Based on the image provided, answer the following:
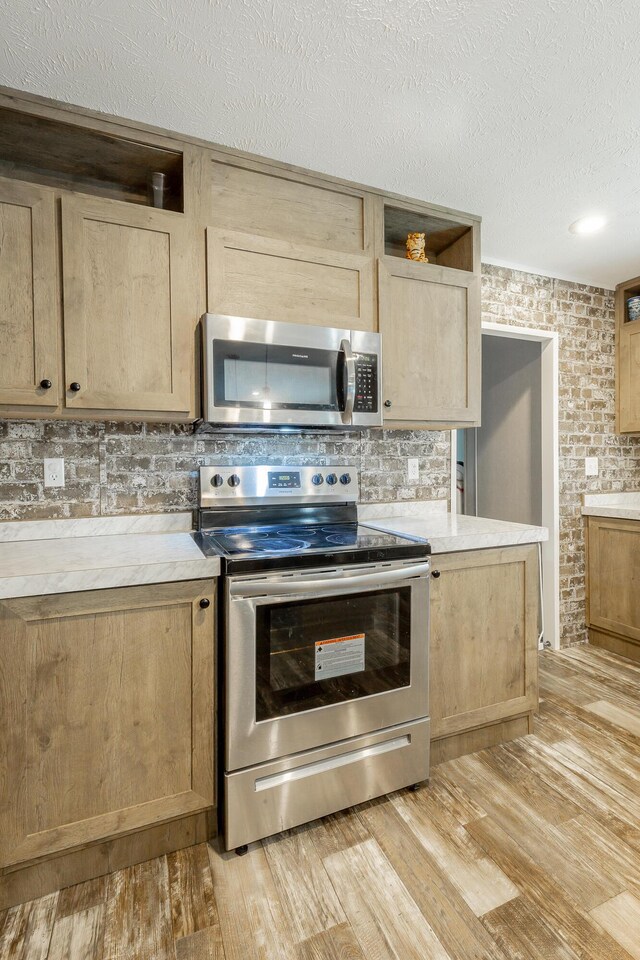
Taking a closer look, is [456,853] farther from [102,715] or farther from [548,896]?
[102,715]

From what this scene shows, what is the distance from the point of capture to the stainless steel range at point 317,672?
1.62 metres

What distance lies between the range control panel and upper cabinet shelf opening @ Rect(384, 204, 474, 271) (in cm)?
116

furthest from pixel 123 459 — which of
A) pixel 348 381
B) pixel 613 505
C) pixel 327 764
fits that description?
pixel 613 505

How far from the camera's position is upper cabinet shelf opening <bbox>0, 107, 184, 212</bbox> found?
1.78 m

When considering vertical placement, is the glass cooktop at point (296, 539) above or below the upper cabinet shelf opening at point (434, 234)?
below

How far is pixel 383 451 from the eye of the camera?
104 inches

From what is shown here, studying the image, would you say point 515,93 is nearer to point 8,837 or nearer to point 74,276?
point 74,276

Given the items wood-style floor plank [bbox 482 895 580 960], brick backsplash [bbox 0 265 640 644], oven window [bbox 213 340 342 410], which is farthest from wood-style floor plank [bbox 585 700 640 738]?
oven window [bbox 213 340 342 410]

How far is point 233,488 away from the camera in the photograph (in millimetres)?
2195

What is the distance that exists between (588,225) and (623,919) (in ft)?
9.36

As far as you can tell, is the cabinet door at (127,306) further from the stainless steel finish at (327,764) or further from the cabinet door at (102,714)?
the stainless steel finish at (327,764)

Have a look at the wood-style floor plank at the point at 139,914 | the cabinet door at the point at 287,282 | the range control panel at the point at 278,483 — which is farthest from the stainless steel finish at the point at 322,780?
the cabinet door at the point at 287,282

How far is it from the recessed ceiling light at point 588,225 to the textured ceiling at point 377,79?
25cm

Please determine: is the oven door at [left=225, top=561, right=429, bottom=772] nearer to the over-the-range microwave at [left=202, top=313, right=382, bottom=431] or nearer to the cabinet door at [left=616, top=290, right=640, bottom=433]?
the over-the-range microwave at [left=202, top=313, right=382, bottom=431]
